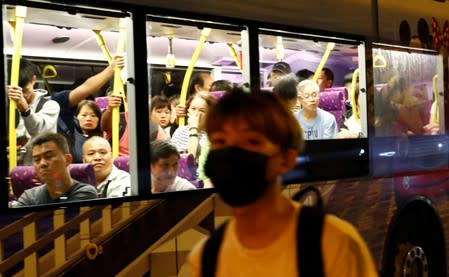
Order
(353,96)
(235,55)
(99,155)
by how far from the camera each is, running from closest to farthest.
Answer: (99,155), (235,55), (353,96)

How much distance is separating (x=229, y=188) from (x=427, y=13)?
4.34 meters

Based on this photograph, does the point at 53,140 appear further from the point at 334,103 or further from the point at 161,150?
the point at 334,103

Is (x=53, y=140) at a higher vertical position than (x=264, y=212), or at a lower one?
higher

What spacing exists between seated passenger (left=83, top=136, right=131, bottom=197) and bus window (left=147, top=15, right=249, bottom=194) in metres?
0.15

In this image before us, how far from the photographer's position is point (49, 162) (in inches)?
134

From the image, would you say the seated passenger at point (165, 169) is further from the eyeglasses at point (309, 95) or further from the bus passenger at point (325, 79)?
the bus passenger at point (325, 79)

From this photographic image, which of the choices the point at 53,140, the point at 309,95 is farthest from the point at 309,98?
the point at 53,140

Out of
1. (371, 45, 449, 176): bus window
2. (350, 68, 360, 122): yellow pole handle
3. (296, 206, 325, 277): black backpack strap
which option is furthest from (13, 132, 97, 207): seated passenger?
(371, 45, 449, 176): bus window

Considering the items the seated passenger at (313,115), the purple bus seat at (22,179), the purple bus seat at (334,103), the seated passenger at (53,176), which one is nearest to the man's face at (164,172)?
the seated passenger at (53,176)

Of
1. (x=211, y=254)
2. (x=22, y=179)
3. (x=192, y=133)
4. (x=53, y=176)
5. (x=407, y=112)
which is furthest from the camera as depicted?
(x=407, y=112)

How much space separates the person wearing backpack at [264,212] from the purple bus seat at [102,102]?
196cm

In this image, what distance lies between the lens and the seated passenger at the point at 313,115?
4.68m

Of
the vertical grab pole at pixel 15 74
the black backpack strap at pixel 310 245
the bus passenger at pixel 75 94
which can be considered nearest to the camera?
the black backpack strap at pixel 310 245

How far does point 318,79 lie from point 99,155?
1.86m
